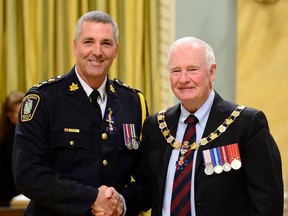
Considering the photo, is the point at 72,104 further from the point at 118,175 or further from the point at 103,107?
the point at 118,175

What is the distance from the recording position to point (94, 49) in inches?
104

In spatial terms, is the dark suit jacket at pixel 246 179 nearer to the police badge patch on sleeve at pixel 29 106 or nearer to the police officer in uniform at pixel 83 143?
the police officer in uniform at pixel 83 143

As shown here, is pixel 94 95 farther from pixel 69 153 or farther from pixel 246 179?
pixel 246 179

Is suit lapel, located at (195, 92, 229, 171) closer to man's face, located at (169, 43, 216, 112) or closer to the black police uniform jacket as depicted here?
man's face, located at (169, 43, 216, 112)

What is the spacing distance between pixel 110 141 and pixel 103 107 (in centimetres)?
16

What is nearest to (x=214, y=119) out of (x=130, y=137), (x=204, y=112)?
(x=204, y=112)

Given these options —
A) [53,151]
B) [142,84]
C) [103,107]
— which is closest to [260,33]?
[142,84]

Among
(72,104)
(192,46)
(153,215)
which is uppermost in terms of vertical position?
(192,46)

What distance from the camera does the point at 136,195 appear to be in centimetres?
269

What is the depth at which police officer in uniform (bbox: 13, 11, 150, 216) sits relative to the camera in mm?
2529

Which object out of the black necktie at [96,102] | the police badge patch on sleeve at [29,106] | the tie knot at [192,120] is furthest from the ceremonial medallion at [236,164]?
the police badge patch on sleeve at [29,106]

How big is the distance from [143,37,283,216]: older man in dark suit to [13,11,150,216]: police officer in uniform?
0.19 meters

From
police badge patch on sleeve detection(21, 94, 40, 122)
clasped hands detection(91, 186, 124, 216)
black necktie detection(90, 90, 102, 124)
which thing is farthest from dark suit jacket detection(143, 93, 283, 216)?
police badge patch on sleeve detection(21, 94, 40, 122)

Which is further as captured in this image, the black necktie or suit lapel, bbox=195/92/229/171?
the black necktie
